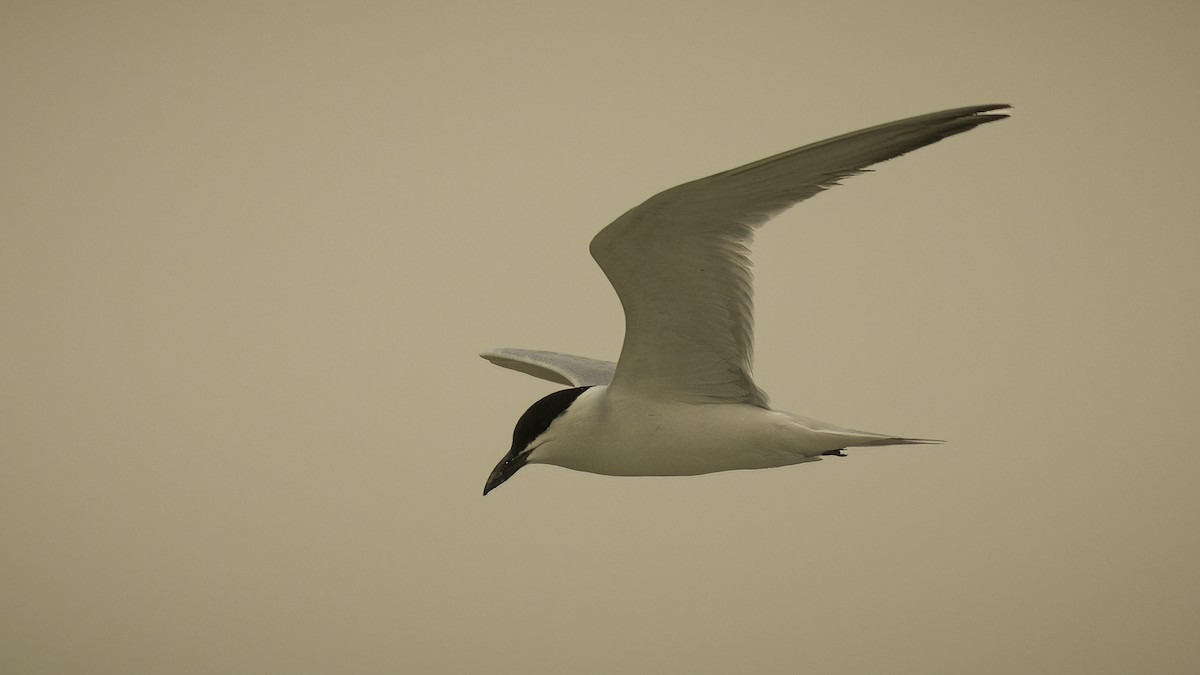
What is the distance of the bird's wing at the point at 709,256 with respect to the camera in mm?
1843

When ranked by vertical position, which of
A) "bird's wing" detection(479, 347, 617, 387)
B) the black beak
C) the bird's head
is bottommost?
the black beak

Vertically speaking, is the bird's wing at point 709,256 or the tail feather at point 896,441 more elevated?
the bird's wing at point 709,256

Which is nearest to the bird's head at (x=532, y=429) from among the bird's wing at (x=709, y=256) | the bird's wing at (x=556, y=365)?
the bird's wing at (x=709, y=256)

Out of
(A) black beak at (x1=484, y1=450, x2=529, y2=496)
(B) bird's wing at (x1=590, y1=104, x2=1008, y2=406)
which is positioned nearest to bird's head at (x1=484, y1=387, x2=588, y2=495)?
(A) black beak at (x1=484, y1=450, x2=529, y2=496)

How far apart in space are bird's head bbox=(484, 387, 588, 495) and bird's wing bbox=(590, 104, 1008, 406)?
15 centimetres

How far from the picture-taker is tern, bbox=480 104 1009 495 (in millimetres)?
2100

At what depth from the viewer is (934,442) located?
232cm

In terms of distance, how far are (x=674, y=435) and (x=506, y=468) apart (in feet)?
1.48

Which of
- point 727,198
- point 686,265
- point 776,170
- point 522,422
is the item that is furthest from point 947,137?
point 522,422

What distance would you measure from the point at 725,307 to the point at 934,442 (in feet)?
1.89

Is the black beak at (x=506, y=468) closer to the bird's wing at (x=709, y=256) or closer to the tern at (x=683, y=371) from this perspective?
the tern at (x=683, y=371)

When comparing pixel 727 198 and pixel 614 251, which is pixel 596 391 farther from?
pixel 727 198

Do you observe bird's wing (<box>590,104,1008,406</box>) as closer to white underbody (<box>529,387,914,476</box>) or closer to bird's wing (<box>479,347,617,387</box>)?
white underbody (<box>529,387,914,476</box>)

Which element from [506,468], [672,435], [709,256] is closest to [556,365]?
[506,468]
